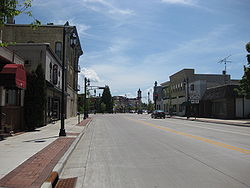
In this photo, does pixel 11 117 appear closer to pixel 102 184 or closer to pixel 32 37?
pixel 102 184

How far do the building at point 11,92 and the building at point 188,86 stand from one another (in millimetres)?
36423

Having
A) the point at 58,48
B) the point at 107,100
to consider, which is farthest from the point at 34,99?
the point at 107,100

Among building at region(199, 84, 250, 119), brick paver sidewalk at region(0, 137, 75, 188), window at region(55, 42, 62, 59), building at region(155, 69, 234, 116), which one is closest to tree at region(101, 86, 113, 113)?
building at region(155, 69, 234, 116)

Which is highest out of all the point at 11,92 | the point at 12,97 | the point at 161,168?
the point at 11,92

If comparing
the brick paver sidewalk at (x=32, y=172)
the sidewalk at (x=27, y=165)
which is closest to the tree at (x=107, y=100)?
the sidewalk at (x=27, y=165)

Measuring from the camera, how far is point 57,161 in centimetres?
831

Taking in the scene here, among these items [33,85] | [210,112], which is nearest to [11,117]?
[33,85]

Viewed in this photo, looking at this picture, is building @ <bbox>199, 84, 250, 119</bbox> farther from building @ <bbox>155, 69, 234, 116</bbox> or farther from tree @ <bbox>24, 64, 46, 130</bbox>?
tree @ <bbox>24, 64, 46, 130</bbox>

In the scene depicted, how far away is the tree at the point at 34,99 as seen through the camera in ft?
63.2

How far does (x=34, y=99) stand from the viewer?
1958 cm

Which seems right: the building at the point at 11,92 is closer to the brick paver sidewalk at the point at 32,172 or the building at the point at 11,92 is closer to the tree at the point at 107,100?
the brick paver sidewalk at the point at 32,172

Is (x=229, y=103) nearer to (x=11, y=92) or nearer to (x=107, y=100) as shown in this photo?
(x=11, y=92)

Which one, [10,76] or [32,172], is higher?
[10,76]

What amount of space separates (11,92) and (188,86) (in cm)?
4421
